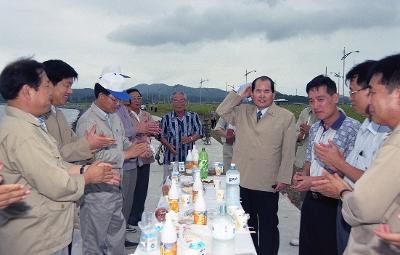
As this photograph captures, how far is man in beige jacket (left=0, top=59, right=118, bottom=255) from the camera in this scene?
2.29 meters

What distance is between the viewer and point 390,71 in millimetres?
1996

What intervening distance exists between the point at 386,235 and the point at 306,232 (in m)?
2.19

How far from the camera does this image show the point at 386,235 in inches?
68.1

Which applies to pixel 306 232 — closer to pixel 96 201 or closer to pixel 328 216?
pixel 328 216

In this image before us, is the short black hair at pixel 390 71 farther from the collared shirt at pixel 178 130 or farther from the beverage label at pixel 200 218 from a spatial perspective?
the collared shirt at pixel 178 130

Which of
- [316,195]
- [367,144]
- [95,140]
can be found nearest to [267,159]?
[316,195]

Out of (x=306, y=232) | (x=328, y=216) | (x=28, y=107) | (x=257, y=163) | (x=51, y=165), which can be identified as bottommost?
(x=306, y=232)

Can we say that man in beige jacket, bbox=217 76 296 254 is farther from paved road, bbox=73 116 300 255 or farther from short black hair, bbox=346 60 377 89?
short black hair, bbox=346 60 377 89

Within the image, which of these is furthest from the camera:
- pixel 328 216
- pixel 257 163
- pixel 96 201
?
pixel 257 163

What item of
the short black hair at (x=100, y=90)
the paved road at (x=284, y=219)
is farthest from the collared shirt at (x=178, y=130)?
the short black hair at (x=100, y=90)

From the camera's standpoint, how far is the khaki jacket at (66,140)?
3.46 m

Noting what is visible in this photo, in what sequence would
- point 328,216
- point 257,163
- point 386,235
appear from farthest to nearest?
point 257,163, point 328,216, point 386,235

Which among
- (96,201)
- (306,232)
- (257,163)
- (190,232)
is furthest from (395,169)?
(96,201)

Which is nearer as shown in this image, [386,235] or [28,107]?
[386,235]
